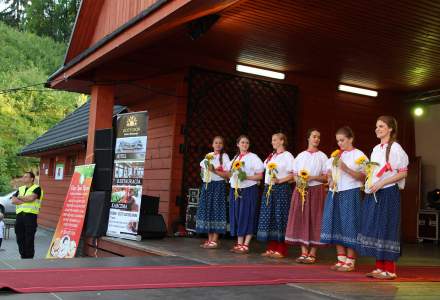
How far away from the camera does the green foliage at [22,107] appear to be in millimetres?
26688

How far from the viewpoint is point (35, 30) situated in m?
41.6

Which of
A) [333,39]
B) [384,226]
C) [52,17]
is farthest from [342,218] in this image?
[52,17]

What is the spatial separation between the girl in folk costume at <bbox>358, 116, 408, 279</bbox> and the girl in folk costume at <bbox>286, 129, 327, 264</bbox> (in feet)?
2.82

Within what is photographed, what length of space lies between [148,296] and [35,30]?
4221 cm

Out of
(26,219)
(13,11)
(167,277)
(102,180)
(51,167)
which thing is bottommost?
(167,277)

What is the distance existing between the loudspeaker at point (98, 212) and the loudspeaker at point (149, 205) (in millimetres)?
495

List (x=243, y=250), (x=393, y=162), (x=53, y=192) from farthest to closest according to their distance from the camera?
(x=53, y=192) < (x=243, y=250) < (x=393, y=162)

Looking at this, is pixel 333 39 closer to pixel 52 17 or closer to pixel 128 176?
pixel 128 176

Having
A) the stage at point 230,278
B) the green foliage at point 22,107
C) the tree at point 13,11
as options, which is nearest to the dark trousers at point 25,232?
the stage at point 230,278

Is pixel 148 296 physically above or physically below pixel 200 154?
below

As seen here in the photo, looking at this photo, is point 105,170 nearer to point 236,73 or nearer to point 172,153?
point 172,153

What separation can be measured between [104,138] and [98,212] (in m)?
1.16

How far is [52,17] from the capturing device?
139ft

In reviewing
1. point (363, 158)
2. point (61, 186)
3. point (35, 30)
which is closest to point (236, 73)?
point (363, 158)
